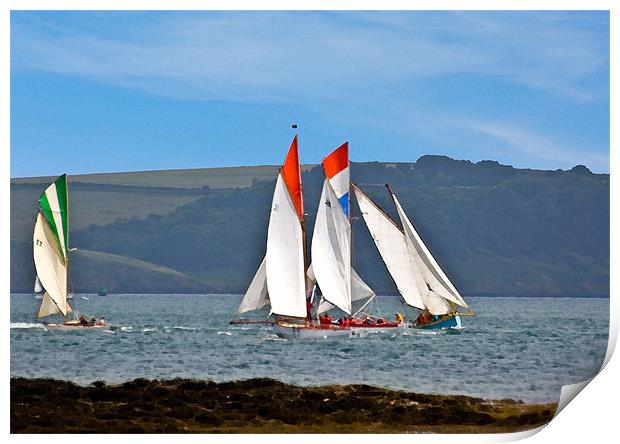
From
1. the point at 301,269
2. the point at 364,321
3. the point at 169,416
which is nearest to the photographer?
the point at 169,416

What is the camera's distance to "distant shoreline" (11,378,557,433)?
15.7 metres

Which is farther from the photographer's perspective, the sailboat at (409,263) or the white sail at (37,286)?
the sailboat at (409,263)

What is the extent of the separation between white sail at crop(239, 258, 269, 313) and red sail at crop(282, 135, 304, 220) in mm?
878

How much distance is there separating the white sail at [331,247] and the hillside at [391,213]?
0.26 meters

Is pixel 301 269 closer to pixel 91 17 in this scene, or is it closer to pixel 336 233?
pixel 336 233

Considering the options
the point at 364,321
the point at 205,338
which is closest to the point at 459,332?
the point at 364,321

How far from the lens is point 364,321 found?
2080cm

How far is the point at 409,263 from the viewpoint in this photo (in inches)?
753

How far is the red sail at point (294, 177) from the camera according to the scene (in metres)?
17.6

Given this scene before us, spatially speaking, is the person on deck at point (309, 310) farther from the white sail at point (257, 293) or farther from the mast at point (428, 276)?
the mast at point (428, 276)

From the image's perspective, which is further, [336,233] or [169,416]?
[336,233]

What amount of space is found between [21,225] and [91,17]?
Result: 8.17 feet

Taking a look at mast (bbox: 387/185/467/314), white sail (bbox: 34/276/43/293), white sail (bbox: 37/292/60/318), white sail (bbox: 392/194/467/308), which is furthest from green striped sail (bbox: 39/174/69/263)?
white sail (bbox: 392/194/467/308)

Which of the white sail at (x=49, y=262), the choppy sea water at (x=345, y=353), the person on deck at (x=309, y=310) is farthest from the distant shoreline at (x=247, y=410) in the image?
the person on deck at (x=309, y=310)
